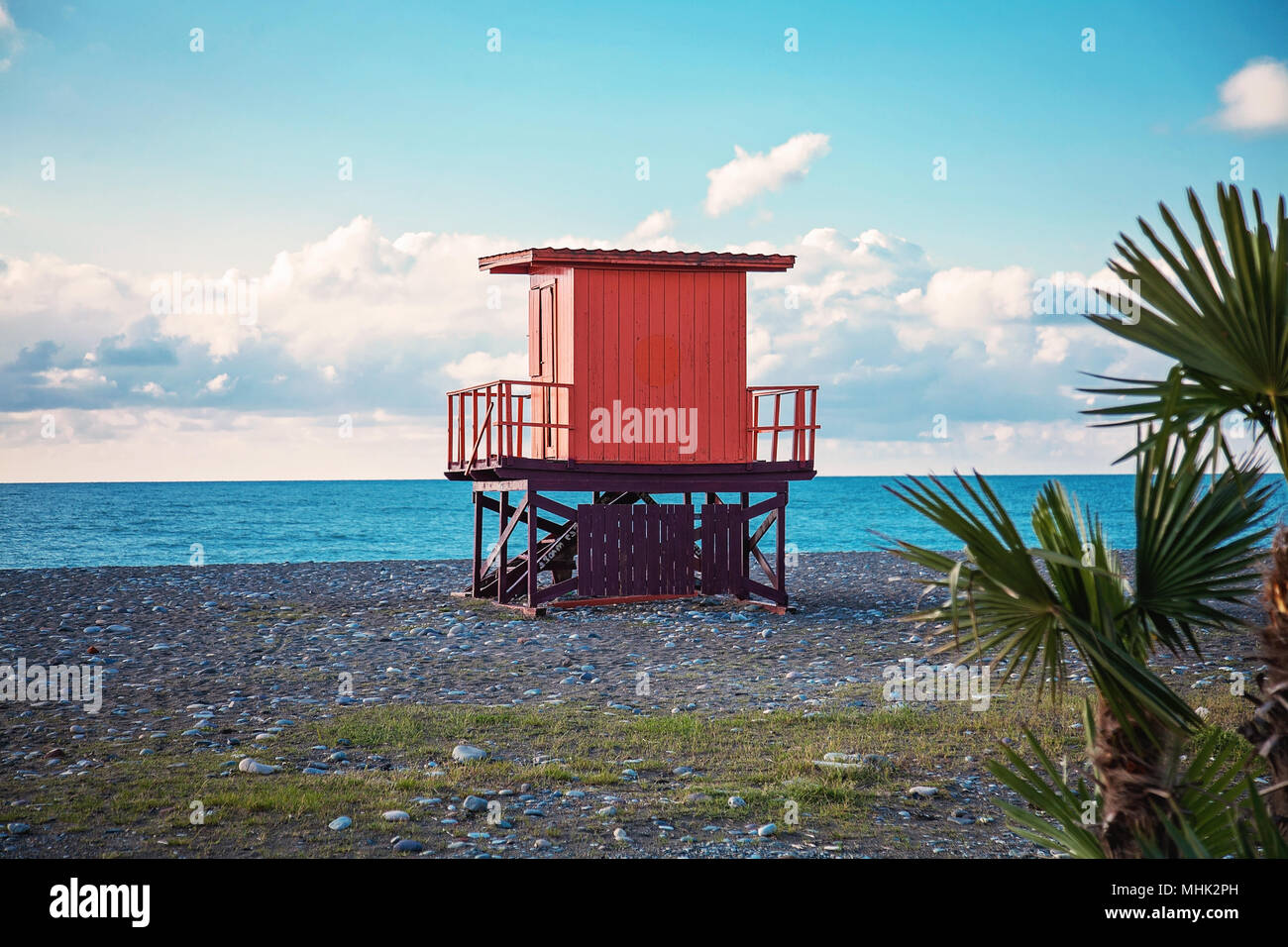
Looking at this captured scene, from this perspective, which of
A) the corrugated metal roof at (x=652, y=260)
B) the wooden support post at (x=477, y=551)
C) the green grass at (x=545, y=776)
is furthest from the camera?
the wooden support post at (x=477, y=551)

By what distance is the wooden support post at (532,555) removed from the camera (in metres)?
17.7

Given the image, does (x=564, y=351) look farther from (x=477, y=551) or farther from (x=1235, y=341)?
(x=1235, y=341)

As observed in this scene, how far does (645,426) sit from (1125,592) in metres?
14.6

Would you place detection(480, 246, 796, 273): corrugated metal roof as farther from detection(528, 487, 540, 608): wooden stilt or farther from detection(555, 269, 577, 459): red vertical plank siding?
detection(528, 487, 540, 608): wooden stilt

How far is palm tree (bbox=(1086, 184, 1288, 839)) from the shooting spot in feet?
12.2

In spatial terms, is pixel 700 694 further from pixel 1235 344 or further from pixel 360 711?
pixel 1235 344

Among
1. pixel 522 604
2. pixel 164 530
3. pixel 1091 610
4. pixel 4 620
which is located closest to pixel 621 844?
pixel 1091 610

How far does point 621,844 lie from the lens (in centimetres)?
622

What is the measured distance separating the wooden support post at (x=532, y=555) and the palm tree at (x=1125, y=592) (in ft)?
46.2

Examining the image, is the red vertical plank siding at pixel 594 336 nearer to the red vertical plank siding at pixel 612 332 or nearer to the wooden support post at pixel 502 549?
the red vertical plank siding at pixel 612 332

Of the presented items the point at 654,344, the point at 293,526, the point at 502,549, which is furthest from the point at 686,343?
the point at 293,526

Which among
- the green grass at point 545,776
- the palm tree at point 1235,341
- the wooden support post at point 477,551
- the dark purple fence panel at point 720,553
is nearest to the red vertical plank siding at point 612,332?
A: the dark purple fence panel at point 720,553

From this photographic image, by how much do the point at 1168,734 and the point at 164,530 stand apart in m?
72.7

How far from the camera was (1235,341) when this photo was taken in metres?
3.81
